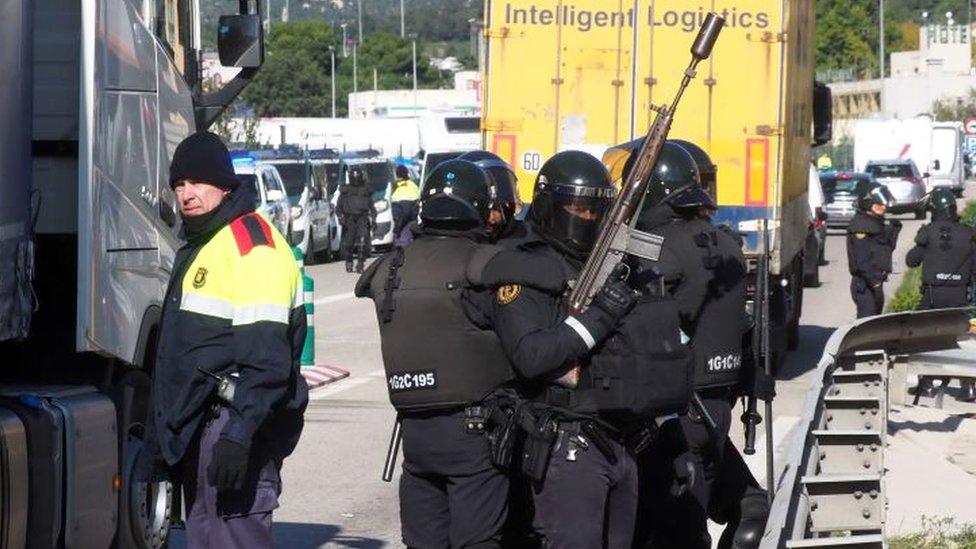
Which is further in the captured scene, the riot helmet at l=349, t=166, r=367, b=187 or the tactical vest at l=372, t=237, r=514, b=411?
the riot helmet at l=349, t=166, r=367, b=187

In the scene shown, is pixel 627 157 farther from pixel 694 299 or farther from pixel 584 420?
pixel 584 420

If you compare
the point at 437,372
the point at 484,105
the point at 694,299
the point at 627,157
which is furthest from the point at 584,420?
the point at 484,105

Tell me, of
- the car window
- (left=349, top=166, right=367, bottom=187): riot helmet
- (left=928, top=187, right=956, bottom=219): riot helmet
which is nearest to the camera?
(left=928, top=187, right=956, bottom=219): riot helmet

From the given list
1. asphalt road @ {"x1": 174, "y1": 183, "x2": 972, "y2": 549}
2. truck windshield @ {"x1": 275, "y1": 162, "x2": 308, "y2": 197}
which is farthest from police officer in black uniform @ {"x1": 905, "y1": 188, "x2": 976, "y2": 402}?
truck windshield @ {"x1": 275, "y1": 162, "x2": 308, "y2": 197}

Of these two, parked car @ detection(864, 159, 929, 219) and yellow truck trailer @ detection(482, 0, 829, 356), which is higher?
yellow truck trailer @ detection(482, 0, 829, 356)

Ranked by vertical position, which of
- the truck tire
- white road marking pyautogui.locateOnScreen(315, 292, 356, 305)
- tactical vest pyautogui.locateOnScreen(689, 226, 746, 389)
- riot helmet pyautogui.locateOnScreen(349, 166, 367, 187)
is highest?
tactical vest pyautogui.locateOnScreen(689, 226, 746, 389)

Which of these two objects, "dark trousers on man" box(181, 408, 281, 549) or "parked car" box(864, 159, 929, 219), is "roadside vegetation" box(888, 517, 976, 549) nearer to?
"dark trousers on man" box(181, 408, 281, 549)

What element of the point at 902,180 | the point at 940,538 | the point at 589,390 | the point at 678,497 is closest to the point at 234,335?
the point at 589,390

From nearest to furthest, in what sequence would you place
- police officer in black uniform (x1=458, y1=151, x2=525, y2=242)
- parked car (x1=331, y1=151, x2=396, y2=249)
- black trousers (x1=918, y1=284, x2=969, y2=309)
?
police officer in black uniform (x1=458, y1=151, x2=525, y2=242)
black trousers (x1=918, y1=284, x2=969, y2=309)
parked car (x1=331, y1=151, x2=396, y2=249)

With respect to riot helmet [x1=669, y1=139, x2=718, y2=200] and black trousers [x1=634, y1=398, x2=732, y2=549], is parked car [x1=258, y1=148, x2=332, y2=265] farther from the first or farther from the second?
black trousers [x1=634, y1=398, x2=732, y2=549]

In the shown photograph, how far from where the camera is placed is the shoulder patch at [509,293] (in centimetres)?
620

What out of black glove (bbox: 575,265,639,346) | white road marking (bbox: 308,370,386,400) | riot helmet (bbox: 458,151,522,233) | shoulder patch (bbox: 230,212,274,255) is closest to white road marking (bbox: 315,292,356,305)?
white road marking (bbox: 308,370,386,400)

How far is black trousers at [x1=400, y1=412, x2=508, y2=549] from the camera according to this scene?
6445mm

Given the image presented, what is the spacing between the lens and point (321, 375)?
17109 mm
